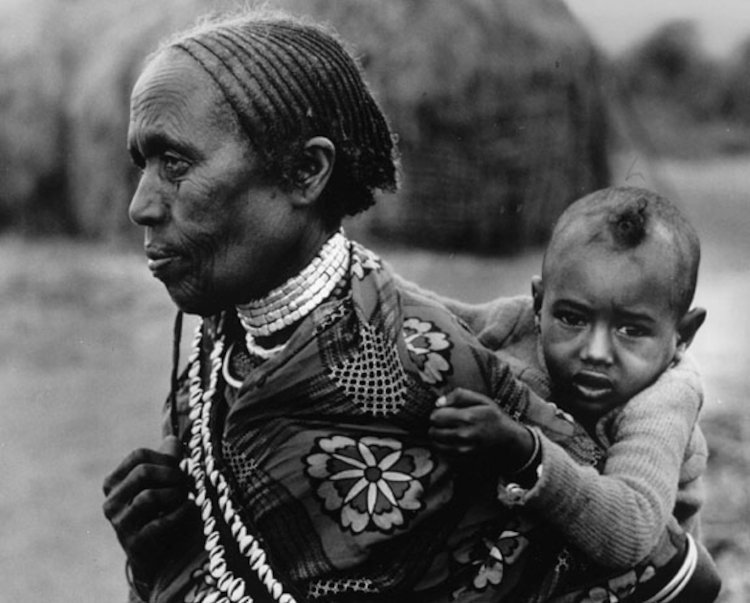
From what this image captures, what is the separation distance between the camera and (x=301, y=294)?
2.03 meters

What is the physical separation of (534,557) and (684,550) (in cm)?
35

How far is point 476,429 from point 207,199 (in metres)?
0.55

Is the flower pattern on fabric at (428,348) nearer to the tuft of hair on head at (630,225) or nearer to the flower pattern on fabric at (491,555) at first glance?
the flower pattern on fabric at (491,555)

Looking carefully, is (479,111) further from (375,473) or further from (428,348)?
(375,473)

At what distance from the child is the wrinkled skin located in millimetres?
488

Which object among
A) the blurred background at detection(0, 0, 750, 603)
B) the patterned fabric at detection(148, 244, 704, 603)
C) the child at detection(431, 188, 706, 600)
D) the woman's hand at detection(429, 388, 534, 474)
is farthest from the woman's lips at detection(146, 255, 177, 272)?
the blurred background at detection(0, 0, 750, 603)

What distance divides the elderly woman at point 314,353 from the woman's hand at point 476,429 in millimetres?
11

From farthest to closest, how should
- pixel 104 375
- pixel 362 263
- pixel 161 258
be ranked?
pixel 104 375 < pixel 362 263 < pixel 161 258

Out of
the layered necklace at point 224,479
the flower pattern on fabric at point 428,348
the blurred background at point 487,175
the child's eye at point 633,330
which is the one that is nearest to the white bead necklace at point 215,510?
the layered necklace at point 224,479

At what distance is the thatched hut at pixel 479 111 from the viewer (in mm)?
5305

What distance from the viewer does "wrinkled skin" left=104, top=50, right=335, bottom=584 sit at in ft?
6.28

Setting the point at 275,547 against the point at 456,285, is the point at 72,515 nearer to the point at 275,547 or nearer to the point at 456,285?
the point at 456,285

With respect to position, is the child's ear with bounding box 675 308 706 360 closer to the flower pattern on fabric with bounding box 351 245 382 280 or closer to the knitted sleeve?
the knitted sleeve

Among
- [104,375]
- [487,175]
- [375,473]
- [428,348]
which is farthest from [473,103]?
[375,473]
